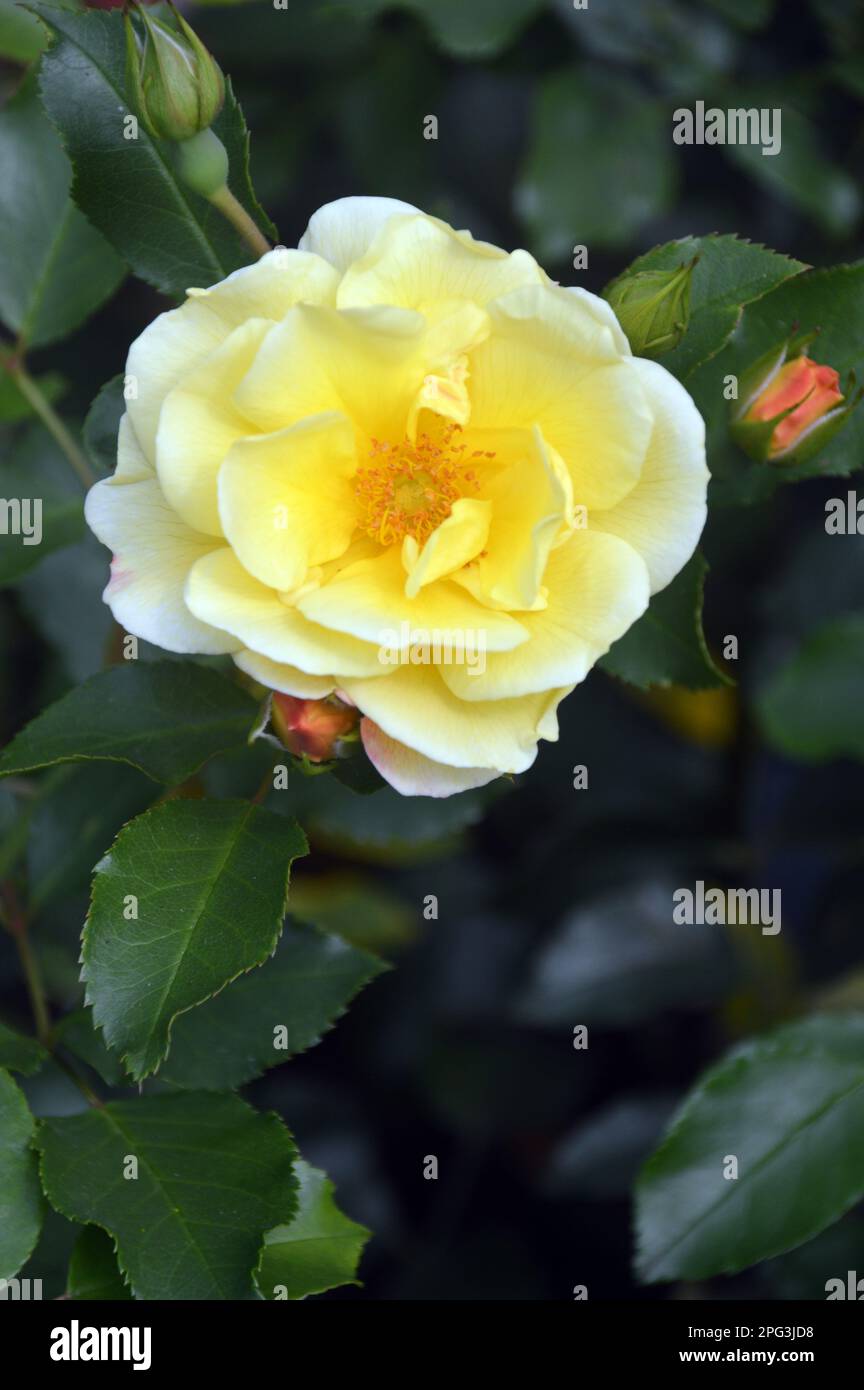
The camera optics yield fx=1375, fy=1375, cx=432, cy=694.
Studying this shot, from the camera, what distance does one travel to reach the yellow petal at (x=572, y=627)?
0.95 meters

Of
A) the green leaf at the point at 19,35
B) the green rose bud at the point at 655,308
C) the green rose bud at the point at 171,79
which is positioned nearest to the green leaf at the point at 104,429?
the green rose bud at the point at 171,79

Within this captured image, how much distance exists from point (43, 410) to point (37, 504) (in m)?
0.10

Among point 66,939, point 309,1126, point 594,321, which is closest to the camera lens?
point 594,321

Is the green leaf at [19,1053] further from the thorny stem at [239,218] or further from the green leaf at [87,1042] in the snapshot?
the thorny stem at [239,218]

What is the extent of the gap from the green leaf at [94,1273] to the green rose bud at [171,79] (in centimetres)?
87

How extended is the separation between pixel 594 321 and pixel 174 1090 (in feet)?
2.51

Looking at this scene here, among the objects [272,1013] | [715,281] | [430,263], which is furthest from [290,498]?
[272,1013]

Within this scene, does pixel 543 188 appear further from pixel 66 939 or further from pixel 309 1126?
pixel 309 1126

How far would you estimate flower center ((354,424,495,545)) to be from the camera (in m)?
1.09

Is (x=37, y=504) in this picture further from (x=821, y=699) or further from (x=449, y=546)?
(x=821, y=699)

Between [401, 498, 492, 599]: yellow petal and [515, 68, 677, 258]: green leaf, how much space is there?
0.92 meters

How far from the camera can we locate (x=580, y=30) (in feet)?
6.12

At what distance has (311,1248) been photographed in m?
1.13
